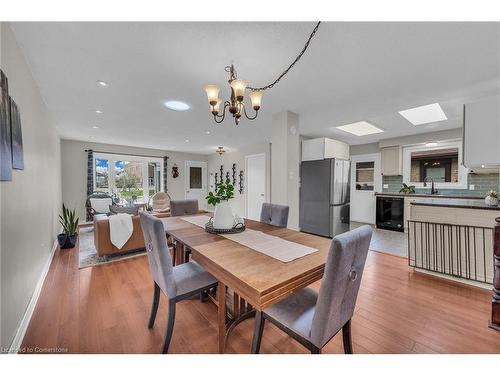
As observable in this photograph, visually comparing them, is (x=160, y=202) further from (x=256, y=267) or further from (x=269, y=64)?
(x=256, y=267)

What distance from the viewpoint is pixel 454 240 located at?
2.33 m

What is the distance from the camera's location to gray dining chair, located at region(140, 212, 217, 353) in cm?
129

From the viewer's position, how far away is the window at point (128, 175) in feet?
19.2

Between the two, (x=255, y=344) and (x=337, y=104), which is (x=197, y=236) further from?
(x=337, y=104)

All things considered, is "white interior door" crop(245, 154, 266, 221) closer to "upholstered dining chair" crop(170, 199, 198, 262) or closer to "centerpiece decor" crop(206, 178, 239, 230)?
"upholstered dining chair" crop(170, 199, 198, 262)

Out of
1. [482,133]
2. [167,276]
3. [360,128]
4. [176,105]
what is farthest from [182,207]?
[360,128]

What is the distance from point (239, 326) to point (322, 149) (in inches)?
133

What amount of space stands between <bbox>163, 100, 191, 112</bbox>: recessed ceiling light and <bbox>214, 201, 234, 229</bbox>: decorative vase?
1839mm

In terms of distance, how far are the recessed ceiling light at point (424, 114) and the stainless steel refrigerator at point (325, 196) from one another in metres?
1.27

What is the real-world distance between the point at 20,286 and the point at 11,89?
1501 mm

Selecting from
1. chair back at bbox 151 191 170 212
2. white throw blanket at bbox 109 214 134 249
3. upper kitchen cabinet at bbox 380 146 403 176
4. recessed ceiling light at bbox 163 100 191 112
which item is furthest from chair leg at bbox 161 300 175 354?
upper kitchen cabinet at bbox 380 146 403 176
